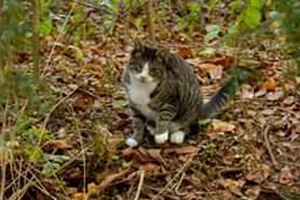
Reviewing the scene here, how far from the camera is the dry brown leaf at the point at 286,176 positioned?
333 centimetres

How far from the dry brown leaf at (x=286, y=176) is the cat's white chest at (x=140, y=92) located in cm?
78

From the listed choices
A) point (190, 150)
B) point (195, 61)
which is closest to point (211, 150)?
point (190, 150)

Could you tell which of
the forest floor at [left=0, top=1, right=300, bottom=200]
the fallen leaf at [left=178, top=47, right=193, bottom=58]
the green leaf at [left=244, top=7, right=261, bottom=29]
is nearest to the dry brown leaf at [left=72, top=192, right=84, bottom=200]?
the forest floor at [left=0, top=1, right=300, bottom=200]

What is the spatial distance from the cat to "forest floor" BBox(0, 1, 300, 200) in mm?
74

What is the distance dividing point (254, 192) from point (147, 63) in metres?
0.85

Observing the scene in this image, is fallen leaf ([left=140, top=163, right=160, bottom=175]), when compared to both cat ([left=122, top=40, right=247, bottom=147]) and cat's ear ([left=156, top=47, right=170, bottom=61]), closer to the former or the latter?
cat ([left=122, top=40, right=247, bottom=147])

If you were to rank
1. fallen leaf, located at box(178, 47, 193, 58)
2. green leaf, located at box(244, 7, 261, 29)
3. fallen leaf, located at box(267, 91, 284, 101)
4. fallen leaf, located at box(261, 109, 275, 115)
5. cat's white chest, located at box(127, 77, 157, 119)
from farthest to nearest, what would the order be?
fallen leaf, located at box(178, 47, 193, 58), fallen leaf, located at box(267, 91, 284, 101), fallen leaf, located at box(261, 109, 275, 115), cat's white chest, located at box(127, 77, 157, 119), green leaf, located at box(244, 7, 261, 29)

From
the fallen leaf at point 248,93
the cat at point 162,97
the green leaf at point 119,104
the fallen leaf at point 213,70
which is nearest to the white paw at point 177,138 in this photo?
the cat at point 162,97

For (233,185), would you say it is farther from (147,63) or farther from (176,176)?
(147,63)

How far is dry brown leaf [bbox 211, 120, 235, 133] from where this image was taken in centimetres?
377

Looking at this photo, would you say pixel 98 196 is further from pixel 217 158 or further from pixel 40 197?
pixel 217 158

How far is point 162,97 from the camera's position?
12.2ft

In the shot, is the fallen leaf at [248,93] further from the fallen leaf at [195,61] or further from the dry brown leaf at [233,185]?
the dry brown leaf at [233,185]

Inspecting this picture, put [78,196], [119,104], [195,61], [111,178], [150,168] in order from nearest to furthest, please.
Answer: [78,196]
[111,178]
[150,168]
[119,104]
[195,61]
